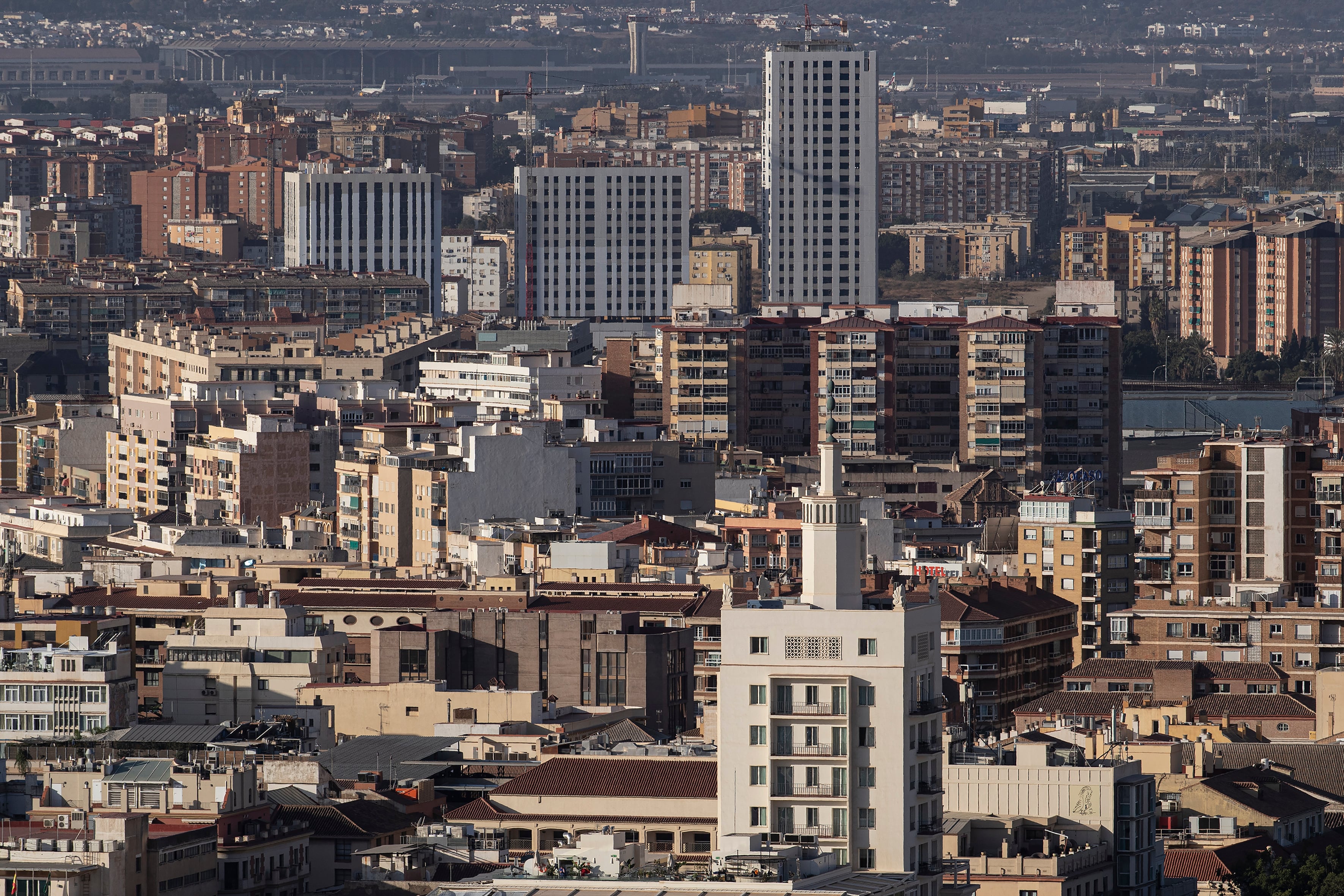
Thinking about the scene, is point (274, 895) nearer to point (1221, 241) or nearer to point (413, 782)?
point (413, 782)

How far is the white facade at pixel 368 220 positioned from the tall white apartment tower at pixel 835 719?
149340mm

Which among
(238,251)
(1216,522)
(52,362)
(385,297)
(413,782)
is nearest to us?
(413,782)

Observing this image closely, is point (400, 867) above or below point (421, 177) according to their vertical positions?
below

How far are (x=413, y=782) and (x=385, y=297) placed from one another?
113 meters

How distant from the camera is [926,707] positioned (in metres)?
40.4

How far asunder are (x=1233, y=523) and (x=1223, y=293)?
380 ft

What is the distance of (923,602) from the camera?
42.2m

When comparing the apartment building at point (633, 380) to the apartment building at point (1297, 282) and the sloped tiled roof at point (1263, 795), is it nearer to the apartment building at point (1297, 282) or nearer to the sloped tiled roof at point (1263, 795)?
the sloped tiled roof at point (1263, 795)

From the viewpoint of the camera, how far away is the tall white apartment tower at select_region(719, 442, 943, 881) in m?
39.8

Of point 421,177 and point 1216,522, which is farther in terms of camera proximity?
point 421,177

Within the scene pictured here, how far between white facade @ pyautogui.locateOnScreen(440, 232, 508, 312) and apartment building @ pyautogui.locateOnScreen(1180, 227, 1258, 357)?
3325 centimetres

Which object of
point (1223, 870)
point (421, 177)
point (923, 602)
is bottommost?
point (1223, 870)

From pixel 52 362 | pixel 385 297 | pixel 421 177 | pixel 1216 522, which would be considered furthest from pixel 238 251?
pixel 1216 522

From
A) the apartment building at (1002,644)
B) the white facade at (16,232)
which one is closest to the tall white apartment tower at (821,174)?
the white facade at (16,232)
